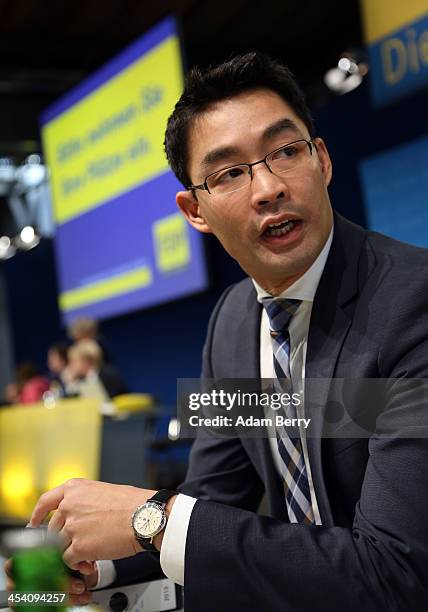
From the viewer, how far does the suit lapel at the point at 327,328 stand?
109 centimetres

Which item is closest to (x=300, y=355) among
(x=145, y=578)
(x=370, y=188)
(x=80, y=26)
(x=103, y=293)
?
(x=145, y=578)

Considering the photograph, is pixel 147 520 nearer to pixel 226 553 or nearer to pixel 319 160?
pixel 226 553

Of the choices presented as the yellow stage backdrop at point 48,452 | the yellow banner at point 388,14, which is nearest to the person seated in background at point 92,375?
the yellow stage backdrop at point 48,452

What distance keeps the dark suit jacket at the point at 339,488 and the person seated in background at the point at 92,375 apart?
3948 mm

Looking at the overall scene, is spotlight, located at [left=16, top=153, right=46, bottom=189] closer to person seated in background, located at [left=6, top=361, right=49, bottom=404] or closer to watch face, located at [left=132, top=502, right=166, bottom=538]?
person seated in background, located at [left=6, top=361, right=49, bottom=404]

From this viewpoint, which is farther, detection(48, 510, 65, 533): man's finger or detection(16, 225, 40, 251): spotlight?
detection(16, 225, 40, 251): spotlight

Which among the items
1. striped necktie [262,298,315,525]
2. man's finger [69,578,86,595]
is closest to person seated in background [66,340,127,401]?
striped necktie [262,298,315,525]

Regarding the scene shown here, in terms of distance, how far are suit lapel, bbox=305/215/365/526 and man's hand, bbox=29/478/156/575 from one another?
0.26 meters

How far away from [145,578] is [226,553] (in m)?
0.19

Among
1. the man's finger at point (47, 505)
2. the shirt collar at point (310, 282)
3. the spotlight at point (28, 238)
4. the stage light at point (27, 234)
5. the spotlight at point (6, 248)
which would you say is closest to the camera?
the man's finger at point (47, 505)

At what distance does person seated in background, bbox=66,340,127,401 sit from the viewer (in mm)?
5305

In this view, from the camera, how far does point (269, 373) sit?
4.01ft

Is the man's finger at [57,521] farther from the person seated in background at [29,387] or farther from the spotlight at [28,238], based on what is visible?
the spotlight at [28,238]

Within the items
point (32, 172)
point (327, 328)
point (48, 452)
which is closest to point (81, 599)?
point (327, 328)
